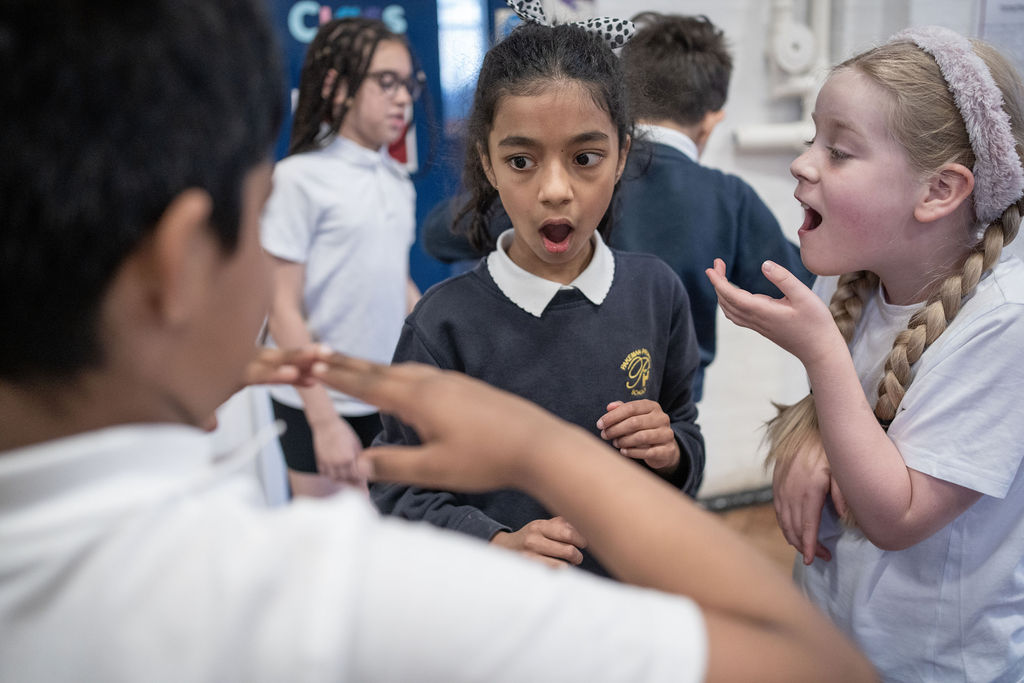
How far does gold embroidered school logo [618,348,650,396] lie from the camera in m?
1.06

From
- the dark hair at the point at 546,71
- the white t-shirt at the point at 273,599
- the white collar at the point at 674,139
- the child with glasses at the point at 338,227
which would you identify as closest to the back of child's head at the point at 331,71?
the child with glasses at the point at 338,227

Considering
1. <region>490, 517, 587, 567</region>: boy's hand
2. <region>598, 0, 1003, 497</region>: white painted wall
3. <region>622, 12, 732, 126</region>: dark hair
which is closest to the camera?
<region>490, 517, 587, 567</region>: boy's hand

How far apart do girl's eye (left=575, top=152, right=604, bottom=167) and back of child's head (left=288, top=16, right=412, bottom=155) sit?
3.79 feet

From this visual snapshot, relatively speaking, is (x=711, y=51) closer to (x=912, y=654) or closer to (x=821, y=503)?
(x=821, y=503)

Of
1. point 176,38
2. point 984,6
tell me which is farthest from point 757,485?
point 176,38

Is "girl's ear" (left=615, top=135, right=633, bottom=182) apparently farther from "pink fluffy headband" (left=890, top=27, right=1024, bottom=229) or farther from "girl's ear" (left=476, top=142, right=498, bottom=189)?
"pink fluffy headband" (left=890, top=27, right=1024, bottom=229)

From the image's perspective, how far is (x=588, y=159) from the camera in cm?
103

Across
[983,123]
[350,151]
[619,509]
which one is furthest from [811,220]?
[350,151]

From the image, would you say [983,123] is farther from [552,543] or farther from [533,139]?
[552,543]

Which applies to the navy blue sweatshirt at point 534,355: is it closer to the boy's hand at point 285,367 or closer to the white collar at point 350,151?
the boy's hand at point 285,367

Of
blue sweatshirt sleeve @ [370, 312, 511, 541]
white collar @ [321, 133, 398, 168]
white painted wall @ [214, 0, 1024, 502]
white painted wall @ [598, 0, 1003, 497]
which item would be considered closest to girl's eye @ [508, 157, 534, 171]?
blue sweatshirt sleeve @ [370, 312, 511, 541]

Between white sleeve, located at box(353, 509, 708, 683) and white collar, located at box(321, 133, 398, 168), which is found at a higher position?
white collar, located at box(321, 133, 398, 168)

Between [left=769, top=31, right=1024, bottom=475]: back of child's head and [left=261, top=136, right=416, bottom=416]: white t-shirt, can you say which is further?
[left=261, top=136, right=416, bottom=416]: white t-shirt

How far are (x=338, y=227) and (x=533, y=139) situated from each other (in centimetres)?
104
